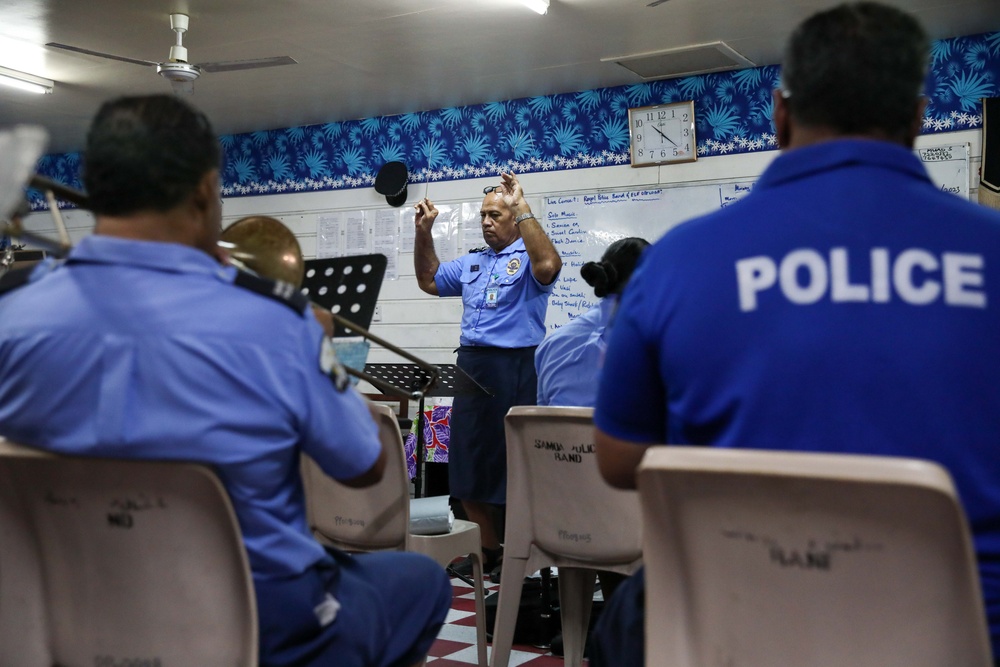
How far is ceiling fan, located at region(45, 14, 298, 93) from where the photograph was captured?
4551mm

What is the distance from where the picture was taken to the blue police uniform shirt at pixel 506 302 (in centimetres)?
421

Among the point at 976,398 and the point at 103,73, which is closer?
the point at 976,398

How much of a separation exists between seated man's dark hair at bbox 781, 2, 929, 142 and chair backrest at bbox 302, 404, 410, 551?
1.23 metres

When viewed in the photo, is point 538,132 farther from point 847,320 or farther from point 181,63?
point 847,320

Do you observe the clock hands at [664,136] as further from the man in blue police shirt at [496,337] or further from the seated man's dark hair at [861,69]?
the seated man's dark hair at [861,69]

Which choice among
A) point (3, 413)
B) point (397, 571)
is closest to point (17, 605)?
point (3, 413)

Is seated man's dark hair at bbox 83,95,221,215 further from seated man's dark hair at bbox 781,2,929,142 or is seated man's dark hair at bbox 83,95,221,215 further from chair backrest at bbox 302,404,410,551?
chair backrest at bbox 302,404,410,551

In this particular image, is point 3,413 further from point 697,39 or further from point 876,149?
point 697,39

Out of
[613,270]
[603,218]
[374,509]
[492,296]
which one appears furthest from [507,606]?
[603,218]

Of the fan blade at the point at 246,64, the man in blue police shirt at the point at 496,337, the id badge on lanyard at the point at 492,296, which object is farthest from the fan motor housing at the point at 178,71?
the id badge on lanyard at the point at 492,296

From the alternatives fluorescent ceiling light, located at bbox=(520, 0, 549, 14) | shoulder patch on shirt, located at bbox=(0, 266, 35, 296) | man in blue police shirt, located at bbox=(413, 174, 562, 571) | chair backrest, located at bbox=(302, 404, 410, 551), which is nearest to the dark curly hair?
chair backrest, located at bbox=(302, 404, 410, 551)

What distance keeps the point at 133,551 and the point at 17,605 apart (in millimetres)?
218

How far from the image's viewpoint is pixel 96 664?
1.17m

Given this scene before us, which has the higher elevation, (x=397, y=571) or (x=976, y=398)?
(x=976, y=398)
